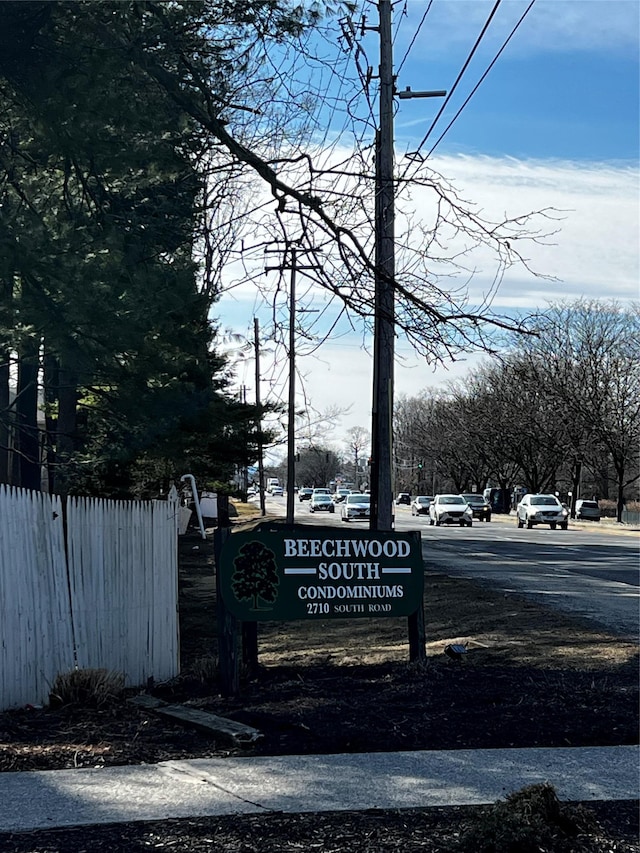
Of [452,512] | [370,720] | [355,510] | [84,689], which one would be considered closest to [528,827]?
[370,720]

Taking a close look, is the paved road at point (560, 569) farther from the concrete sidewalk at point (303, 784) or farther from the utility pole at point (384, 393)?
the concrete sidewalk at point (303, 784)

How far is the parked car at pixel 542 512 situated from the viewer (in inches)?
1842

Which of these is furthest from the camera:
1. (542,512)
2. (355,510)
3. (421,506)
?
(421,506)

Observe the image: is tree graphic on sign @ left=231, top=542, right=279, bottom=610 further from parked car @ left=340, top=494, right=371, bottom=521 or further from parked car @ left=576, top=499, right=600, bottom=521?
parked car @ left=576, top=499, right=600, bottom=521

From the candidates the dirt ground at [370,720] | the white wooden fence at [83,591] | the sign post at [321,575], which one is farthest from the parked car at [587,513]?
the sign post at [321,575]

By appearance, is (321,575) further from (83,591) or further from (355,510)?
(355,510)

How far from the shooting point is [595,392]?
60.7m

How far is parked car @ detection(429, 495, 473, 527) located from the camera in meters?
47.0

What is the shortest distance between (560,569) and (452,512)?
26203mm

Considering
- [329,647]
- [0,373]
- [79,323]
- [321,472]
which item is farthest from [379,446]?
[321,472]

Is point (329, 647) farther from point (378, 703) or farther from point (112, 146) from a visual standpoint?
point (112, 146)

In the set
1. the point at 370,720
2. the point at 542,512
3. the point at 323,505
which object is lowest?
the point at 323,505

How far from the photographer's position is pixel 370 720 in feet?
22.2

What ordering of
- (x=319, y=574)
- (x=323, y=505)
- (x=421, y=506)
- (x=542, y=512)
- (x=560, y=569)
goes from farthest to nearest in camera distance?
(x=421, y=506) → (x=323, y=505) → (x=542, y=512) → (x=560, y=569) → (x=319, y=574)
